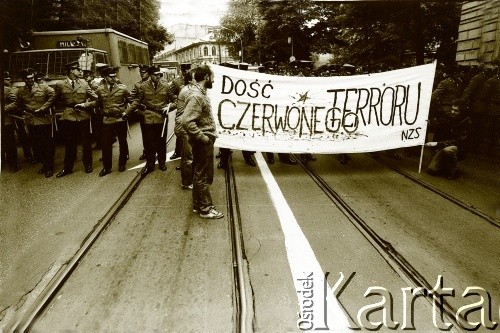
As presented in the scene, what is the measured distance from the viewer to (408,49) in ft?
83.1

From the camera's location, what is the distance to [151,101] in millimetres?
8195

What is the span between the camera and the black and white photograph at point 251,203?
11.7 ft

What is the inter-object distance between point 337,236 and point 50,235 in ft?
11.8

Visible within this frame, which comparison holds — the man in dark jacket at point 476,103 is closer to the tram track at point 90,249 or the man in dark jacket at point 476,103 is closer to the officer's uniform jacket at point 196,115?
the officer's uniform jacket at point 196,115

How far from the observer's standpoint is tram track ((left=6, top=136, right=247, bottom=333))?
331 centimetres

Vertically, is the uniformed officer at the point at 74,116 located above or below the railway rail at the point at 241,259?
above

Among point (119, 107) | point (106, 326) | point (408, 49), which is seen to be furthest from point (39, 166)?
point (408, 49)

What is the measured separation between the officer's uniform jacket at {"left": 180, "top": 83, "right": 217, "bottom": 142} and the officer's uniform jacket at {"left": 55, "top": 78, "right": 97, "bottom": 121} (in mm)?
3689

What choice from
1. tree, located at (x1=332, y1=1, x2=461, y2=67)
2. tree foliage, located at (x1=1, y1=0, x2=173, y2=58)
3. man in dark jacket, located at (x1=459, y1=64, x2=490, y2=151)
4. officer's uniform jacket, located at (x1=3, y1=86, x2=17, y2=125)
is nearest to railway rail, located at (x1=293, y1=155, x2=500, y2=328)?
man in dark jacket, located at (x1=459, y1=64, x2=490, y2=151)

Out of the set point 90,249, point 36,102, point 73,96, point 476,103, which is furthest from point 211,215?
point 476,103

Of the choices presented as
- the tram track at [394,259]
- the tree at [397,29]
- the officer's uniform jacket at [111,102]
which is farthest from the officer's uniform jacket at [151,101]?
the tree at [397,29]

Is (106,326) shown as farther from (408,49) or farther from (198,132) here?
(408,49)

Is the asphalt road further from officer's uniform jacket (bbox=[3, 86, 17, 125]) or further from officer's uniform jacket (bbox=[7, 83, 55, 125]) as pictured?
officer's uniform jacket (bbox=[3, 86, 17, 125])

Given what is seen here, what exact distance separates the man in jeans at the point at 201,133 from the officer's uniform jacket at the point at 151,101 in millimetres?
2829
